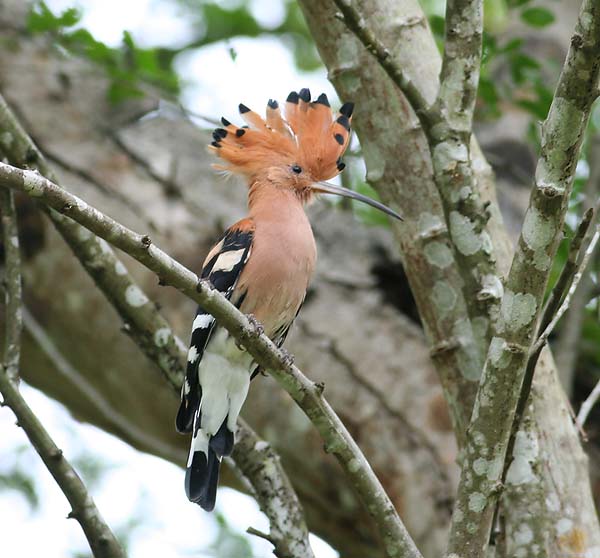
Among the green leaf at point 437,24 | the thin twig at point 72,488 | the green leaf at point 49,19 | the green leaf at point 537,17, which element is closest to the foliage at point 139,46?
the green leaf at point 49,19

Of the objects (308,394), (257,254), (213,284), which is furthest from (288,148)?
(308,394)

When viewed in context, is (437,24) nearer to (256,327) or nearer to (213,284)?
(213,284)

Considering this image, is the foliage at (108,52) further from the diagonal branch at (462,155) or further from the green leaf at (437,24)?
the diagonal branch at (462,155)

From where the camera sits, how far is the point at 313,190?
3.77 metres

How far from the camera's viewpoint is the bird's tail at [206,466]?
298 cm

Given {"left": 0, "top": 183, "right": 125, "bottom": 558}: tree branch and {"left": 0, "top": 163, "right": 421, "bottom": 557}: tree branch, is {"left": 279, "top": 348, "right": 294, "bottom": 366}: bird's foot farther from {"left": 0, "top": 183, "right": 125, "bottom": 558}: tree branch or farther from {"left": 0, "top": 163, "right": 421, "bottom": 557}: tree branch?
{"left": 0, "top": 183, "right": 125, "bottom": 558}: tree branch

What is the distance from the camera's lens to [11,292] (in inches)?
109

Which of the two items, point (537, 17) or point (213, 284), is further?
point (537, 17)

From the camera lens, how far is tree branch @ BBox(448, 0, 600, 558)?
6.70 ft

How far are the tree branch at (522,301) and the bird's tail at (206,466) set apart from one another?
1.00m

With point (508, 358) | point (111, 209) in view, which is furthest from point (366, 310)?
point (508, 358)

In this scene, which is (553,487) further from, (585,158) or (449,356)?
(585,158)

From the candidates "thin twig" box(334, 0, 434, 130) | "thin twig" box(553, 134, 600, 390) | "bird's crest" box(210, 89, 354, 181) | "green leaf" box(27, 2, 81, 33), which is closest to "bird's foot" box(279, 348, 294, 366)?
"thin twig" box(334, 0, 434, 130)

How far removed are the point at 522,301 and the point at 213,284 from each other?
4.61ft
